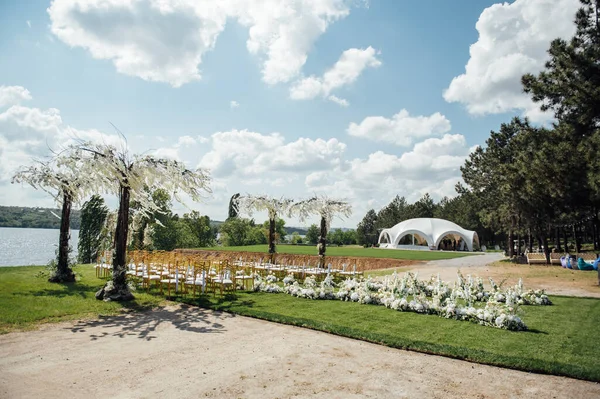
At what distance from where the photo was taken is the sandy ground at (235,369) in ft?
14.2

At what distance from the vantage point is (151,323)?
7.67 m

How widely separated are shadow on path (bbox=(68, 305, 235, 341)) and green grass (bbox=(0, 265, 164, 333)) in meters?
0.63

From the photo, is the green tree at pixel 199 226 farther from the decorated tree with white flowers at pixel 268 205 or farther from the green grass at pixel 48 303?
the green grass at pixel 48 303

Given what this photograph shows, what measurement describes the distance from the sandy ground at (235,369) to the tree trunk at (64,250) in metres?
6.70

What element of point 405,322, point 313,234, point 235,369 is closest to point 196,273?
point 405,322

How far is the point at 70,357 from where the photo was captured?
5.41 m

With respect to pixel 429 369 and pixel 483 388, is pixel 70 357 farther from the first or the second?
pixel 483 388

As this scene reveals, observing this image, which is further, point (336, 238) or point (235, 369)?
point (336, 238)

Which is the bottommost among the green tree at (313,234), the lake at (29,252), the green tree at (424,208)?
the lake at (29,252)

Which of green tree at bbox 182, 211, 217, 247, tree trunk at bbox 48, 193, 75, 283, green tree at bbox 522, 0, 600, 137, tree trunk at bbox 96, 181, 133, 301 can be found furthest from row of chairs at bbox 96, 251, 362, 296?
green tree at bbox 182, 211, 217, 247

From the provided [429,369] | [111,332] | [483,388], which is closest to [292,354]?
[429,369]

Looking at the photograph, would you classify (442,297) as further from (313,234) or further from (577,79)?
(313,234)

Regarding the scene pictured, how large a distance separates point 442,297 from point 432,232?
142ft

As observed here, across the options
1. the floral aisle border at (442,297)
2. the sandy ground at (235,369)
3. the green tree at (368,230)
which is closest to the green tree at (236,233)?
the green tree at (368,230)
